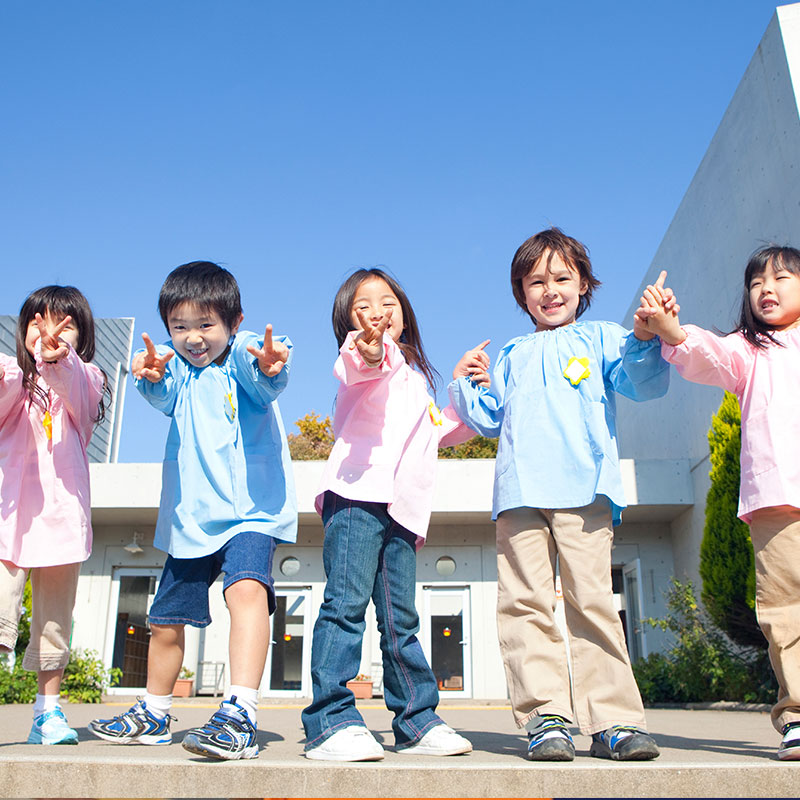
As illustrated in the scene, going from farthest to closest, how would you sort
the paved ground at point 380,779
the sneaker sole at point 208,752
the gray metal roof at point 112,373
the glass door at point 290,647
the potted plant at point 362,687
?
the gray metal roof at point 112,373, the glass door at point 290,647, the potted plant at point 362,687, the sneaker sole at point 208,752, the paved ground at point 380,779

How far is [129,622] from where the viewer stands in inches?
474

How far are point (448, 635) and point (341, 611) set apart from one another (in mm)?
9753

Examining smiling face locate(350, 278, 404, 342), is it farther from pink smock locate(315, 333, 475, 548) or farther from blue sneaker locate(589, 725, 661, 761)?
blue sneaker locate(589, 725, 661, 761)

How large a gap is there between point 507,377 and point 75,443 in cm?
160

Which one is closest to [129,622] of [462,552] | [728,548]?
[462,552]

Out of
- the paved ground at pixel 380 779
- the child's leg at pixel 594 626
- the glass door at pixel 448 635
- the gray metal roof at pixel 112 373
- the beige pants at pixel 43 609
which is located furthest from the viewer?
the gray metal roof at pixel 112 373

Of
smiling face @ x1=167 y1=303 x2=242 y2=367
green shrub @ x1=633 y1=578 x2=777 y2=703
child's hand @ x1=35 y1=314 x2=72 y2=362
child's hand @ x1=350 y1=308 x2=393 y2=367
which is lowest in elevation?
green shrub @ x1=633 y1=578 x2=777 y2=703

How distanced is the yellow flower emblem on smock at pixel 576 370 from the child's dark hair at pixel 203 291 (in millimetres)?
1154

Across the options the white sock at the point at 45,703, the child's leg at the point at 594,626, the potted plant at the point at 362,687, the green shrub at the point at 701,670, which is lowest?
the potted plant at the point at 362,687

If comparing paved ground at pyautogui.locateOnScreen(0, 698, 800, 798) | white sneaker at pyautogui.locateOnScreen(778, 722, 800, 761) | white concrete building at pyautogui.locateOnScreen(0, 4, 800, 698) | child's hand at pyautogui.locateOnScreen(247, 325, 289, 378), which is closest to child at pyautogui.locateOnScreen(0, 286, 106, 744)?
child's hand at pyautogui.locateOnScreen(247, 325, 289, 378)

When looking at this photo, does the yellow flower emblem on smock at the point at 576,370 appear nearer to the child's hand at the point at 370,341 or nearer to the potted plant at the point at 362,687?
the child's hand at the point at 370,341

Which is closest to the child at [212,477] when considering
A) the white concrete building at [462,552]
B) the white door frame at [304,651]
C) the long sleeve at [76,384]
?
the long sleeve at [76,384]

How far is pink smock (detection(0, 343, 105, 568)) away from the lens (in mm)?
2650

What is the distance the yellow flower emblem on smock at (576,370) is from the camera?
2.60 metres
